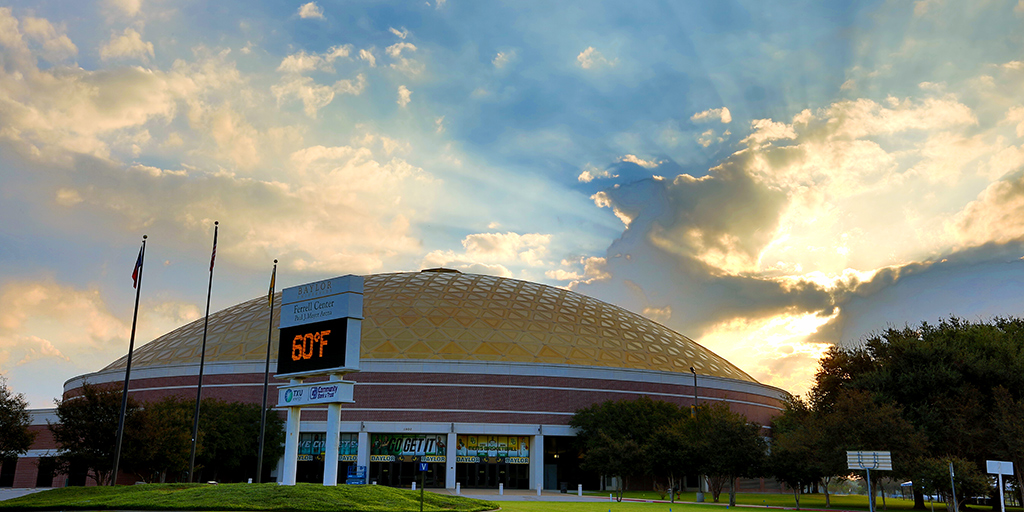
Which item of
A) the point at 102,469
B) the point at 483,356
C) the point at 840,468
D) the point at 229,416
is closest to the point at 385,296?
the point at 483,356

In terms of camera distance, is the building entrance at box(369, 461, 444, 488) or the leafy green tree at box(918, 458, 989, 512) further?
the building entrance at box(369, 461, 444, 488)

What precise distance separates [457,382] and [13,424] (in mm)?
30149

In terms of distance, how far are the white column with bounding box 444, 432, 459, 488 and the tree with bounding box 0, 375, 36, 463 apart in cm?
2852

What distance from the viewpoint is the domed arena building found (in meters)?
59.7

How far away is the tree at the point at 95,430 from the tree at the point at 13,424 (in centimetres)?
288

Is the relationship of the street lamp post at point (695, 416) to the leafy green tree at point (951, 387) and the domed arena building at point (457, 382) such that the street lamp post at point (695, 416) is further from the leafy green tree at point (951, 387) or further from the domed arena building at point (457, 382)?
the leafy green tree at point (951, 387)

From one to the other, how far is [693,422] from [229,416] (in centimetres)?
3471

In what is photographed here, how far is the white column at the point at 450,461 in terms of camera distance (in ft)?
193

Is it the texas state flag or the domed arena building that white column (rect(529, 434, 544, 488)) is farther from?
the texas state flag

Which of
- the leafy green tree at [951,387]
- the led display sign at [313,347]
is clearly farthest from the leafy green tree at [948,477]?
the led display sign at [313,347]

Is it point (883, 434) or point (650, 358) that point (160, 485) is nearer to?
point (883, 434)

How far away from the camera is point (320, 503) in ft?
86.6

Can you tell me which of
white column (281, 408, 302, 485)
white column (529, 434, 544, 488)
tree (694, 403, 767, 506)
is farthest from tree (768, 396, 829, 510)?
white column (281, 408, 302, 485)

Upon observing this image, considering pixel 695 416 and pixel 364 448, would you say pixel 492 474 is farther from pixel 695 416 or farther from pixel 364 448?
pixel 695 416
